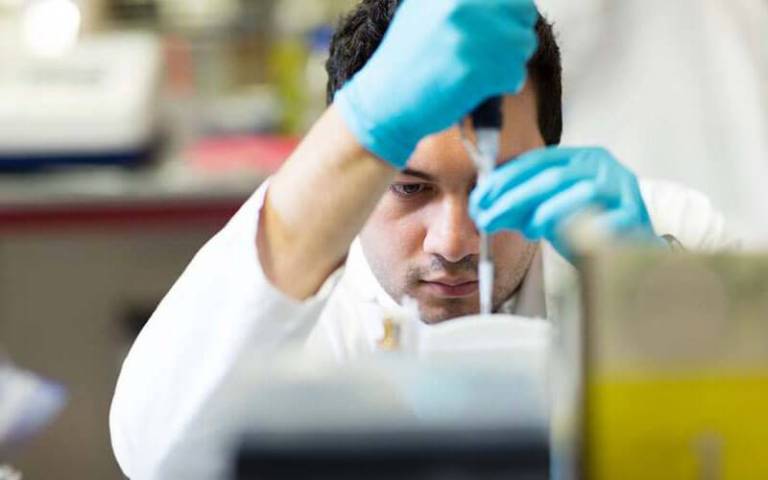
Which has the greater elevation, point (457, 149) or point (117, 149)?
point (457, 149)

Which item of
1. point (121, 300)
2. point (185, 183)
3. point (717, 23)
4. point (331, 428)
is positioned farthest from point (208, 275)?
point (121, 300)

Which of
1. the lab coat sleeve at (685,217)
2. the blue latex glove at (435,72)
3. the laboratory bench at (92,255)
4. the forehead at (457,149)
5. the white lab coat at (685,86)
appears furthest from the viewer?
the laboratory bench at (92,255)

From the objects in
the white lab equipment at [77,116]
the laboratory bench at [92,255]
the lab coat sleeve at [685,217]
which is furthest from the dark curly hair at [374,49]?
the white lab equipment at [77,116]

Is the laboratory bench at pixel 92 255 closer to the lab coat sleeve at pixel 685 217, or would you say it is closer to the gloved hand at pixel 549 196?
the lab coat sleeve at pixel 685 217

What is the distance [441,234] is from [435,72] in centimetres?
23

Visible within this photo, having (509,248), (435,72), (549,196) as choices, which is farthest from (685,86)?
(435,72)

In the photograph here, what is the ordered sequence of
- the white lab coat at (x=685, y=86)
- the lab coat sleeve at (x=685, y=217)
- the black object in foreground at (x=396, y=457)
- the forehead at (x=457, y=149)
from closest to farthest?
the black object in foreground at (x=396, y=457) < the forehead at (x=457, y=149) < the lab coat sleeve at (x=685, y=217) < the white lab coat at (x=685, y=86)

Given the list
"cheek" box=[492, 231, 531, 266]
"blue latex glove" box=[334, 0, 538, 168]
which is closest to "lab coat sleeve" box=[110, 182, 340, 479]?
"blue latex glove" box=[334, 0, 538, 168]

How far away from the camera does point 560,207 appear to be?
32.0 inches

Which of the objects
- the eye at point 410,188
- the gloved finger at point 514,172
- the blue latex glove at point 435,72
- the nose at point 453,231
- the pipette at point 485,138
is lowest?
the nose at point 453,231

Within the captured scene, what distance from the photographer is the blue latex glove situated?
2.35 ft

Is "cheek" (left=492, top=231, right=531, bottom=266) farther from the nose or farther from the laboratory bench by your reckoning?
the laboratory bench

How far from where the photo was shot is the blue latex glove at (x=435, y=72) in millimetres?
716

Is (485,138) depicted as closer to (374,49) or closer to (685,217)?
(374,49)
